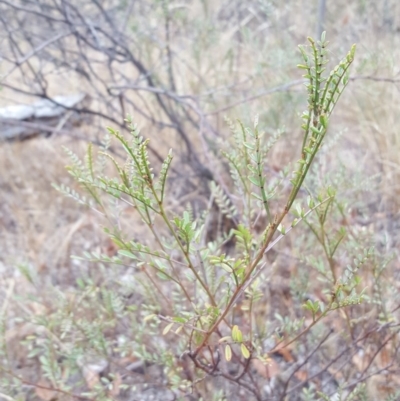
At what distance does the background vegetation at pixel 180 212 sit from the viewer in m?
1.10

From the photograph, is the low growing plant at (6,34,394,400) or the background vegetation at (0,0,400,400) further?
the background vegetation at (0,0,400,400)

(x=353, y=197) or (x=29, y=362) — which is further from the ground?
(x=353, y=197)

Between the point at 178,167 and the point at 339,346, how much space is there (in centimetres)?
115

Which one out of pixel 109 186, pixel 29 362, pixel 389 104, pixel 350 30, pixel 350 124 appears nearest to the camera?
pixel 109 186

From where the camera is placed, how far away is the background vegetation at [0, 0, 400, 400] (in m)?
1.10

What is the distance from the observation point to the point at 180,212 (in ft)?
6.23

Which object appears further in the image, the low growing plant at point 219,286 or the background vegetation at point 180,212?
the background vegetation at point 180,212

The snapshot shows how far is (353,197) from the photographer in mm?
1607

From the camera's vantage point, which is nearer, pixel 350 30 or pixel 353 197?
pixel 353 197

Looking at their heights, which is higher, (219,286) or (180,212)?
(219,286)

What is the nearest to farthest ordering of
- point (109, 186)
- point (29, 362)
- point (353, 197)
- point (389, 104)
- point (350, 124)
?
point (109, 186) → point (29, 362) → point (353, 197) → point (389, 104) → point (350, 124)

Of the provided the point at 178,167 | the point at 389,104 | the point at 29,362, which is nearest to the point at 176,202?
the point at 178,167

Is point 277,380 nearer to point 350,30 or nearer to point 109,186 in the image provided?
point 109,186

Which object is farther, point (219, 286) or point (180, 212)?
point (180, 212)
